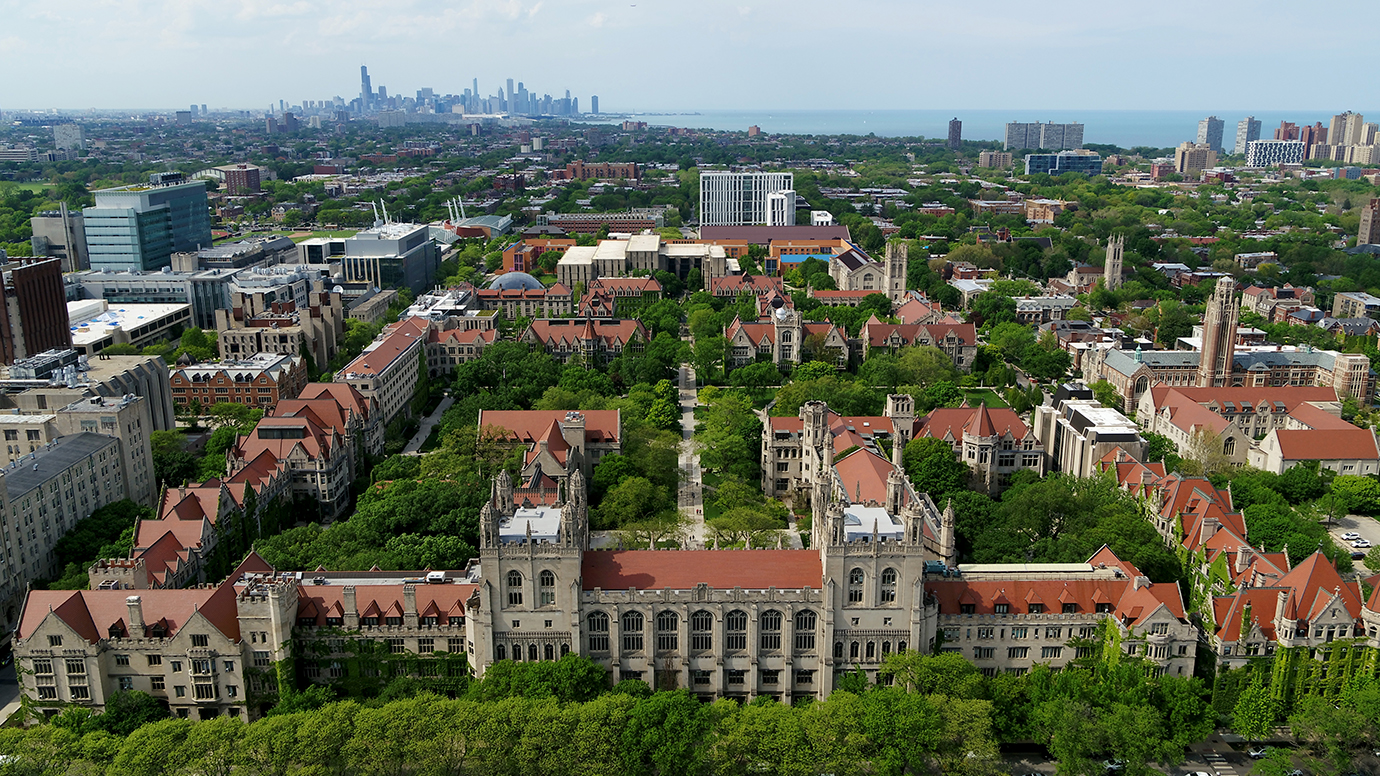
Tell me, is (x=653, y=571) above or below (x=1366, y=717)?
above

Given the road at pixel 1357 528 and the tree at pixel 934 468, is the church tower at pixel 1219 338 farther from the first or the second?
the tree at pixel 934 468

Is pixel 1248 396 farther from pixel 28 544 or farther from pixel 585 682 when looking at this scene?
pixel 28 544

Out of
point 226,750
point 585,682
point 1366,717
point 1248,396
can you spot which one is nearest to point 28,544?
point 226,750

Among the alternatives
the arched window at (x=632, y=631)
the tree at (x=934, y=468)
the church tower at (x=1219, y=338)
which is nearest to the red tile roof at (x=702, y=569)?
the arched window at (x=632, y=631)

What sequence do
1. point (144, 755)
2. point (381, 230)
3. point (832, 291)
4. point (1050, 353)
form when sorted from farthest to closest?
point (381, 230)
point (832, 291)
point (1050, 353)
point (144, 755)

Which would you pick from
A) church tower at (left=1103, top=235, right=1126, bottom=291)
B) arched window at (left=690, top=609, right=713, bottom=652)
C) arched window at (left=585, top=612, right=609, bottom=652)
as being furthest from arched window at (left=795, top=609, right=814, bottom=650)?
church tower at (left=1103, top=235, right=1126, bottom=291)

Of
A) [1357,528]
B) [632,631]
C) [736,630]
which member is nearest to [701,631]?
[736,630]
